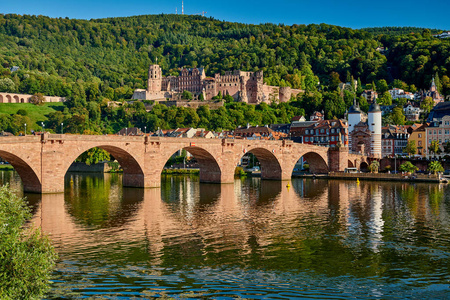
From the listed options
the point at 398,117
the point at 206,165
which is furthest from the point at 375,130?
the point at 398,117

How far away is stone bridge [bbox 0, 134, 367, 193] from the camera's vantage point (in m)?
46.8

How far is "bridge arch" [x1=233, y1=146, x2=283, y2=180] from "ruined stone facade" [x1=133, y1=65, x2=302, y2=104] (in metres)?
86.2

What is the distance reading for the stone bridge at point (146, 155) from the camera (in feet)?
153

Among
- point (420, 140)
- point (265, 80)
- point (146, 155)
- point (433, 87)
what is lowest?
point (146, 155)

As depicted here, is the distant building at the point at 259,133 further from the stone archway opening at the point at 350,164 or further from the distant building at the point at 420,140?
the distant building at the point at 420,140

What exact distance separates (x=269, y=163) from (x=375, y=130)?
23.8 meters

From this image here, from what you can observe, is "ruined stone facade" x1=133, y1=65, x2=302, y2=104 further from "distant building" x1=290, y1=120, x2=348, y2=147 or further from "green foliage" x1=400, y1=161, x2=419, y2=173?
"green foliage" x1=400, y1=161, x2=419, y2=173

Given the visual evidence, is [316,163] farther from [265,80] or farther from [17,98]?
[17,98]

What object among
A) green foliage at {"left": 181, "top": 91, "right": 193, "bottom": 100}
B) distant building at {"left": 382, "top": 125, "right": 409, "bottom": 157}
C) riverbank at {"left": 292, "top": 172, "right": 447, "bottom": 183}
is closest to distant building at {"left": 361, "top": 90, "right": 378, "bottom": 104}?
green foliage at {"left": 181, "top": 91, "right": 193, "bottom": 100}

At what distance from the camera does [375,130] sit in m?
89.4

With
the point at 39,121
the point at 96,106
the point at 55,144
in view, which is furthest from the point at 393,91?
the point at 55,144

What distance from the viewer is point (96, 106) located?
479 feet

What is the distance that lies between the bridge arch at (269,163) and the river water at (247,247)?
68.6ft

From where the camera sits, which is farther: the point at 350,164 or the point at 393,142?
the point at 393,142
